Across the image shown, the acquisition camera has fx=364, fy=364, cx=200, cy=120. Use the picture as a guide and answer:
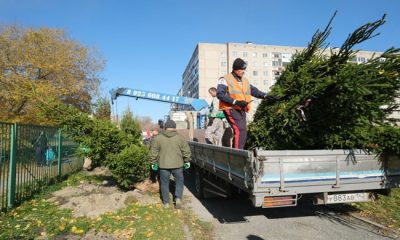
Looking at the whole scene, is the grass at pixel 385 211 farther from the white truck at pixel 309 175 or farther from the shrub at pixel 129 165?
the shrub at pixel 129 165

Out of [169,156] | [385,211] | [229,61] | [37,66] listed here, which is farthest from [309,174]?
[229,61]

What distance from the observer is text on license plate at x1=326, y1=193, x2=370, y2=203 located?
5.24 meters

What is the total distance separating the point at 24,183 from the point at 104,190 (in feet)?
5.50

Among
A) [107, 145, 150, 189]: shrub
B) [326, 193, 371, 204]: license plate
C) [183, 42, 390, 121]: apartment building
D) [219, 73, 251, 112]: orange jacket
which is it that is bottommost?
[326, 193, 371, 204]: license plate

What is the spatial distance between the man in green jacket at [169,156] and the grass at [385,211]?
3.52 metres

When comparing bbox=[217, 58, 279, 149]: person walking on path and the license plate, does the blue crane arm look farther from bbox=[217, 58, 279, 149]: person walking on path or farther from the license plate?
the license plate

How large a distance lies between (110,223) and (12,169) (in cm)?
280

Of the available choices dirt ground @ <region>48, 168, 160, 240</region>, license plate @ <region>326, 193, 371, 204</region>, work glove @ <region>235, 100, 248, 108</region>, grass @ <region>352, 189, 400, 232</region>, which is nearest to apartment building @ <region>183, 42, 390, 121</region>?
dirt ground @ <region>48, 168, 160, 240</region>

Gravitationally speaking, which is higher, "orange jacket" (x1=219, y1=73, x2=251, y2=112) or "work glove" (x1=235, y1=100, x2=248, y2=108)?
"orange jacket" (x1=219, y1=73, x2=251, y2=112)

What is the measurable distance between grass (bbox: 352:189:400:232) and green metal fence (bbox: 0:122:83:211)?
21.0ft

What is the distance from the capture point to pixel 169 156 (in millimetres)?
7297

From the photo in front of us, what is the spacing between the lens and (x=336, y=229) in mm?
5746

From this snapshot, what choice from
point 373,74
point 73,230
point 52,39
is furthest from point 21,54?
point 373,74

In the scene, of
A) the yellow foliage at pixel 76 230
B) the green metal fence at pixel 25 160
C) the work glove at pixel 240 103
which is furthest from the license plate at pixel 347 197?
the green metal fence at pixel 25 160
